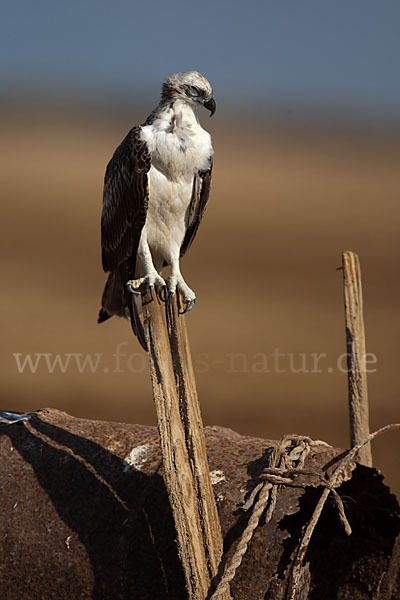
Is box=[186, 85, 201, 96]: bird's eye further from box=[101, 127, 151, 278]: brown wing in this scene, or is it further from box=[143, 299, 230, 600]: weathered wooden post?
box=[143, 299, 230, 600]: weathered wooden post

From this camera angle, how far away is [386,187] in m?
39.5

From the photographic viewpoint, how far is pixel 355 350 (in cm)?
462

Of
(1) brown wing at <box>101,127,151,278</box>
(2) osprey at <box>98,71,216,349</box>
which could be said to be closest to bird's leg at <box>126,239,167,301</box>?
(2) osprey at <box>98,71,216,349</box>

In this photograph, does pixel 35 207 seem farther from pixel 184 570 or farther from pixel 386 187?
pixel 184 570

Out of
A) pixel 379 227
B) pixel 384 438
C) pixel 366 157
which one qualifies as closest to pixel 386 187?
pixel 379 227

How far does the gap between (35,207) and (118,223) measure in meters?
24.4

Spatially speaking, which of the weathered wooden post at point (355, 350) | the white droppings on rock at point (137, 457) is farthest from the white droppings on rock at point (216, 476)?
the weathered wooden post at point (355, 350)

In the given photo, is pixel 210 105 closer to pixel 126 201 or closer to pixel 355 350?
pixel 126 201

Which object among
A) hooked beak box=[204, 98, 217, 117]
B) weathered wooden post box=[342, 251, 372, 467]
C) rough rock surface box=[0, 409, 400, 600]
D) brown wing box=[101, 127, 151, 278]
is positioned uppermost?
hooked beak box=[204, 98, 217, 117]

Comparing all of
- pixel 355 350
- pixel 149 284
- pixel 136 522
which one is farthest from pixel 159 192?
pixel 136 522

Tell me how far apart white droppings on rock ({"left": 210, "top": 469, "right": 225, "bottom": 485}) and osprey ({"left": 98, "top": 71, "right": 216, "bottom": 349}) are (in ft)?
3.18

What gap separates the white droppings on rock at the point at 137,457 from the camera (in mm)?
3650

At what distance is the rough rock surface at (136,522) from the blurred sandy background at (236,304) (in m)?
4.31

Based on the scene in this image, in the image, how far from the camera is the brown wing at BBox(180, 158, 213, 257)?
15.1 feet
